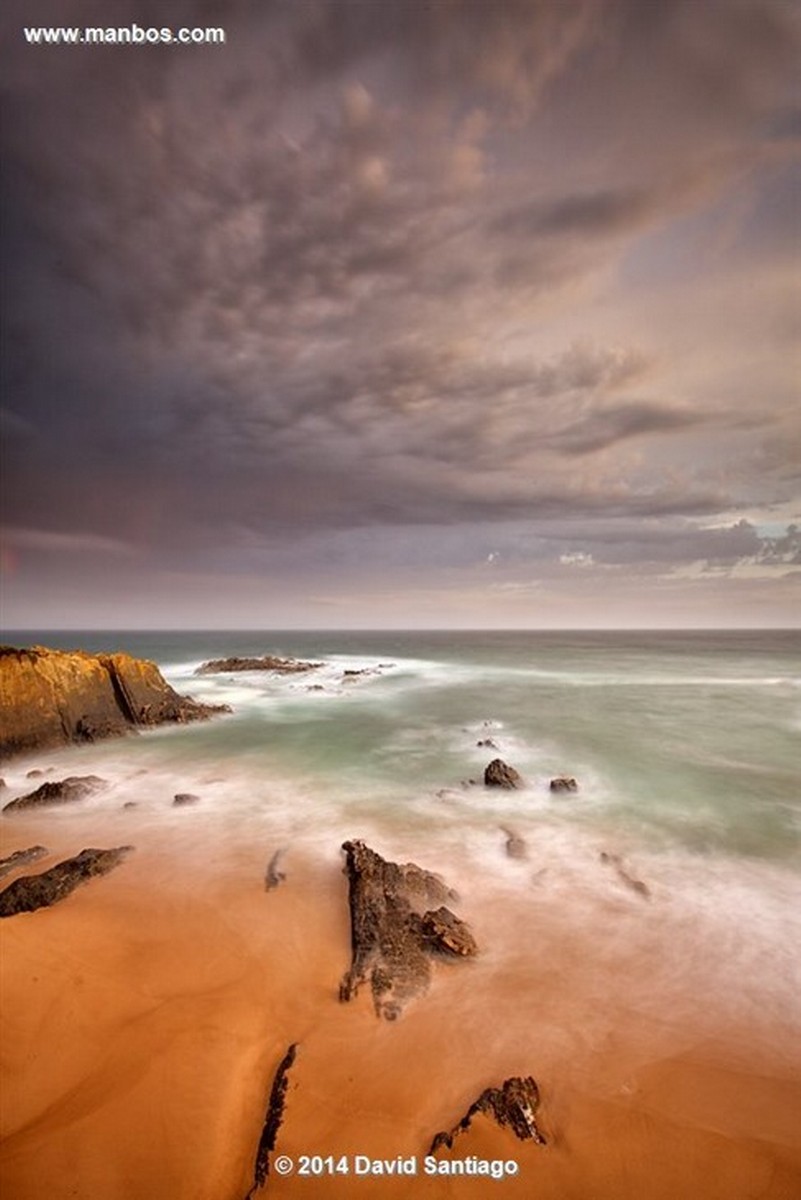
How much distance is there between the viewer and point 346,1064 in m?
5.20

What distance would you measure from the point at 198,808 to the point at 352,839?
13.8ft

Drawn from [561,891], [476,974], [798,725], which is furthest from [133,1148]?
[798,725]

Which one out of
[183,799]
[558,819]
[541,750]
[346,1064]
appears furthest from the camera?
[541,750]

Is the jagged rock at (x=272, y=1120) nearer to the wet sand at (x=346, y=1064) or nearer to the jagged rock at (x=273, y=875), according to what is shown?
the wet sand at (x=346, y=1064)

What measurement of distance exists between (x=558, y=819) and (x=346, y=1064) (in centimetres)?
772

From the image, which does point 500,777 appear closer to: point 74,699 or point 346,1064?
point 346,1064

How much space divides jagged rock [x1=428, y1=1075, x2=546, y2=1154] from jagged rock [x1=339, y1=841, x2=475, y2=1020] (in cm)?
132

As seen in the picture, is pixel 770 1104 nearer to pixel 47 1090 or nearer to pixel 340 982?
pixel 340 982

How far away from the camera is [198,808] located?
12273mm

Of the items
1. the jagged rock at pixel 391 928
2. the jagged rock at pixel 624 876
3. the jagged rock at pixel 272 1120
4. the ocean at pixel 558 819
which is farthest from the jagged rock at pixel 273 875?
the jagged rock at pixel 624 876

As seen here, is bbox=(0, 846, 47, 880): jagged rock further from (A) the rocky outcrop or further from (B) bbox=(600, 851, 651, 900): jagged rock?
(B) bbox=(600, 851, 651, 900): jagged rock

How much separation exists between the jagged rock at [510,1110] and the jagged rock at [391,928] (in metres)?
1.32

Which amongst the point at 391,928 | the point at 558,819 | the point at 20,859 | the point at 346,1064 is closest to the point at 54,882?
the point at 20,859

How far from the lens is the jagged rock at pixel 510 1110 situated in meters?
4.52
